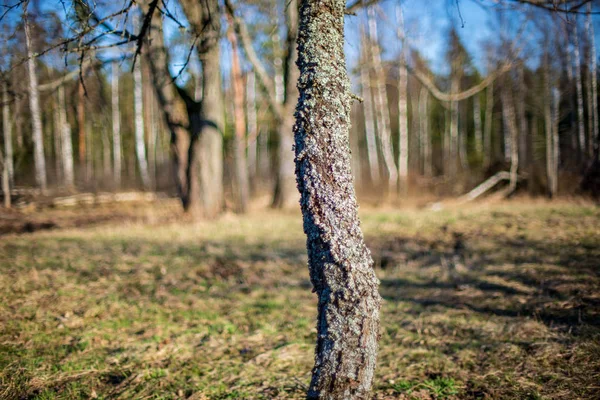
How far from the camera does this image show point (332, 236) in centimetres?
206

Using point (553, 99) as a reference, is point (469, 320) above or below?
below

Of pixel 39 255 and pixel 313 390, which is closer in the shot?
pixel 313 390

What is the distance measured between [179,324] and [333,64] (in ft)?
10.6

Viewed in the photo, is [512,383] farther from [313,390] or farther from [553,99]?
[553,99]

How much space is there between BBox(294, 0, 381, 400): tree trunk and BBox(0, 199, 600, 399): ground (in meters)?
0.81

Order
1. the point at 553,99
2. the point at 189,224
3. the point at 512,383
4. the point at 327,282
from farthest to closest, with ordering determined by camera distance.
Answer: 1. the point at 553,99
2. the point at 189,224
3. the point at 512,383
4. the point at 327,282

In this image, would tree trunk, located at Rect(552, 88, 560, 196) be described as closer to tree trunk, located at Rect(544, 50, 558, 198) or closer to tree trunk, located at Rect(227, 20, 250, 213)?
tree trunk, located at Rect(544, 50, 558, 198)

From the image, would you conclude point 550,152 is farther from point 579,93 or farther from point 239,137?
point 239,137

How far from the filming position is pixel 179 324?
3.97m

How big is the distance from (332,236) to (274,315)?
2.57 metres

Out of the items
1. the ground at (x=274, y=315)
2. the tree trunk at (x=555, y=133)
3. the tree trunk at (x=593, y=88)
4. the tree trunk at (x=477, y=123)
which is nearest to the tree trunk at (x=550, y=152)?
→ the tree trunk at (x=555, y=133)

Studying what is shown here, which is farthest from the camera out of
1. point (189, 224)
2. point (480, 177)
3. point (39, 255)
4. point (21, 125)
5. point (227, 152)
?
point (227, 152)

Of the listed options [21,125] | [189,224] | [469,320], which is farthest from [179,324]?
[21,125]

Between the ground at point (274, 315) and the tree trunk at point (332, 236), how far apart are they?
31.7 inches
